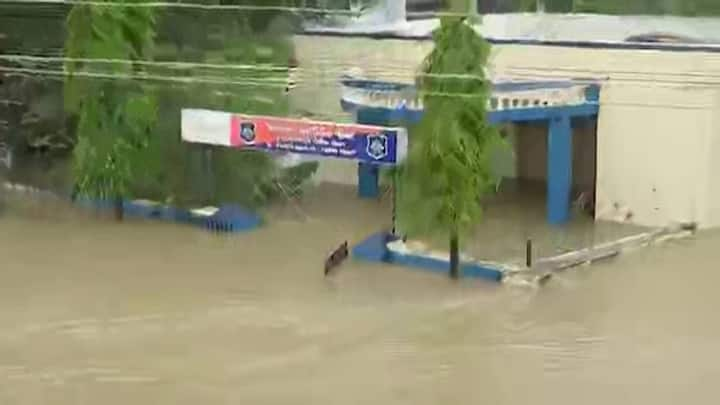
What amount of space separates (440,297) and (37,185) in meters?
3.36

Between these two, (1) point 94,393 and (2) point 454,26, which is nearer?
(1) point 94,393

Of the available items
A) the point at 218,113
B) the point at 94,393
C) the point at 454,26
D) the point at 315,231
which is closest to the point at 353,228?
the point at 315,231

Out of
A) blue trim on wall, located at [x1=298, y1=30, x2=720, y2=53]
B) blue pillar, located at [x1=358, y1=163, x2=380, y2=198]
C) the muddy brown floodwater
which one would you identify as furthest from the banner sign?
blue pillar, located at [x1=358, y1=163, x2=380, y2=198]

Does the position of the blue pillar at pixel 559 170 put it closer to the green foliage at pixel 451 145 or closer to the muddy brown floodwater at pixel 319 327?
the muddy brown floodwater at pixel 319 327

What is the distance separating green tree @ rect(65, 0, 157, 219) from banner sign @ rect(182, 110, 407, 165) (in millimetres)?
289

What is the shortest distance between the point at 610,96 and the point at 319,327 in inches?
120

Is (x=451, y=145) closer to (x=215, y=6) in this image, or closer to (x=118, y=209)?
(x=118, y=209)

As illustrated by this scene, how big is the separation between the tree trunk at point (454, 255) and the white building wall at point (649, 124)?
1.54 metres

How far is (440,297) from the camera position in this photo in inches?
231

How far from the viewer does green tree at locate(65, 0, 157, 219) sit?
24.4ft

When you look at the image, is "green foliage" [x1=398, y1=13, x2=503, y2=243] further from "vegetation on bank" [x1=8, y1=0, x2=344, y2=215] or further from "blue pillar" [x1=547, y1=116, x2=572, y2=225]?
"vegetation on bank" [x1=8, y1=0, x2=344, y2=215]

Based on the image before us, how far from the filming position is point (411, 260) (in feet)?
21.0

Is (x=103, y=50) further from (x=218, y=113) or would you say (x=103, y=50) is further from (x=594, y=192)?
(x=594, y=192)

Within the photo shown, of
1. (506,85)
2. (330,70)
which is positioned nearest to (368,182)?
(330,70)
